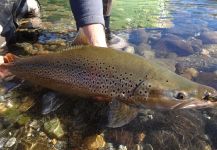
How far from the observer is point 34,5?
6469 mm

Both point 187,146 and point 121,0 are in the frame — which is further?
point 121,0

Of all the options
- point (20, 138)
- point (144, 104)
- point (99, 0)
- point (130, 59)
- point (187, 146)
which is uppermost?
point (99, 0)

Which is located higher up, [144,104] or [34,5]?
[34,5]

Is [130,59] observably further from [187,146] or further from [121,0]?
[121,0]

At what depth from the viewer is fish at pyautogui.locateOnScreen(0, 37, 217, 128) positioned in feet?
8.65

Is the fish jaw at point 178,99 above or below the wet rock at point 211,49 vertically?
above

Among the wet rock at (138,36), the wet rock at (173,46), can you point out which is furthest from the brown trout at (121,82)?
the wet rock at (138,36)

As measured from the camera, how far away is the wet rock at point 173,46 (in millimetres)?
5468

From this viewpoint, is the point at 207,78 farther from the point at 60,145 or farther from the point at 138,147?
the point at 60,145

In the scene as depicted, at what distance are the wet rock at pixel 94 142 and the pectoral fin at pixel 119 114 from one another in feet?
0.69

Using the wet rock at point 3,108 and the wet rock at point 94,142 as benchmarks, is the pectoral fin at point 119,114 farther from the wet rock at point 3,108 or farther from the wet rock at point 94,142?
the wet rock at point 3,108

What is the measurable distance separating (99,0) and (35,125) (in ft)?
5.35

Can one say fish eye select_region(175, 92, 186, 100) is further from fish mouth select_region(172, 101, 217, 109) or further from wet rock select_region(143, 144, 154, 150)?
wet rock select_region(143, 144, 154, 150)

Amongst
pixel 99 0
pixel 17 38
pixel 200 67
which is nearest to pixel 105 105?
pixel 99 0
